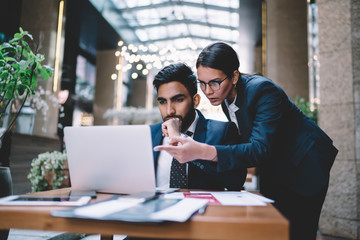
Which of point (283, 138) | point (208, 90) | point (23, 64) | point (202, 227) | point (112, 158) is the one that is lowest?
point (202, 227)

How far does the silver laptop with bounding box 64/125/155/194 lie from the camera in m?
0.99

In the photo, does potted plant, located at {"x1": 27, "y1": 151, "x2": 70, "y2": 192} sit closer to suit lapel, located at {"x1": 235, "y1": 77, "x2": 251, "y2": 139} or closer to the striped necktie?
the striped necktie

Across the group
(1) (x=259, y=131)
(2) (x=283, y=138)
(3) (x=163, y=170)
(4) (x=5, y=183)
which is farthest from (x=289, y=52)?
(4) (x=5, y=183)

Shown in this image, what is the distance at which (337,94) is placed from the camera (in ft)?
10.9

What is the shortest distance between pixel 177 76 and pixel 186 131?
0.32 metres

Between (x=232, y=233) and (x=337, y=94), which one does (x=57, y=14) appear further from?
(x=232, y=233)

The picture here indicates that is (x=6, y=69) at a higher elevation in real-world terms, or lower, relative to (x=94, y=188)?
higher

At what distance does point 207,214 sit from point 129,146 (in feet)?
1.29

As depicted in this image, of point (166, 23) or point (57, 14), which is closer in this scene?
point (57, 14)

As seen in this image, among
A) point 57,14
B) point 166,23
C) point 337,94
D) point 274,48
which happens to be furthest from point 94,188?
point 166,23

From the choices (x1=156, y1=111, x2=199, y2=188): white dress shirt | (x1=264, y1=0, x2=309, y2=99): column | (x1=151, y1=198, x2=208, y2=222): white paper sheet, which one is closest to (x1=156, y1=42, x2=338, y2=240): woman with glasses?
(x1=156, y1=111, x2=199, y2=188): white dress shirt

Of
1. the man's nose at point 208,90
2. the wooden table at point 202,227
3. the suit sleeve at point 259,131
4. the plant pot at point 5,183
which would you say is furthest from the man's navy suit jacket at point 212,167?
the plant pot at point 5,183

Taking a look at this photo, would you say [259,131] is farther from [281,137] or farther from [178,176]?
[178,176]

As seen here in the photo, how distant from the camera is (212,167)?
4.12 ft
